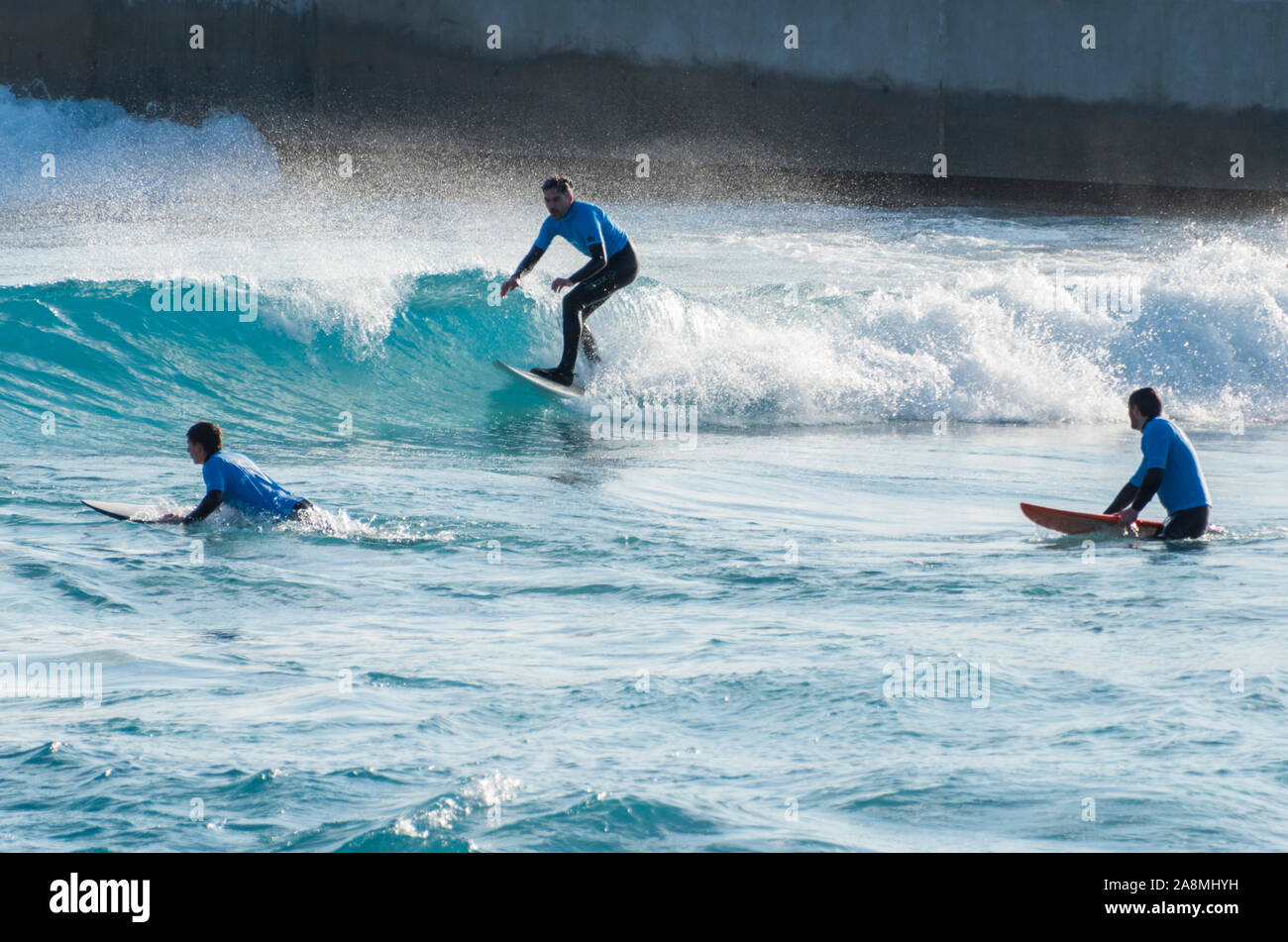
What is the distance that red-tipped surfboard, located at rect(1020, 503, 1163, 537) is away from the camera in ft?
24.5

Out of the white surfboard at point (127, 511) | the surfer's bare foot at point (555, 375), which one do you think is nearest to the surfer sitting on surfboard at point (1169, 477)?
the white surfboard at point (127, 511)

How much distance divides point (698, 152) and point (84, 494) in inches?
733

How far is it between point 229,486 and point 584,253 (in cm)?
442

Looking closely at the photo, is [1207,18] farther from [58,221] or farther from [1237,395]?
[58,221]

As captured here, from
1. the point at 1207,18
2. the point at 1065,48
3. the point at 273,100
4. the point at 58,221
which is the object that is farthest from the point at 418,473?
the point at 1207,18

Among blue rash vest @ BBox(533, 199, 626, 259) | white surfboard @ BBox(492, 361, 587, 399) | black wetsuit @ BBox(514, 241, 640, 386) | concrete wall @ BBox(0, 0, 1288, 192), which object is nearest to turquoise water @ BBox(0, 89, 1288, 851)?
white surfboard @ BBox(492, 361, 587, 399)

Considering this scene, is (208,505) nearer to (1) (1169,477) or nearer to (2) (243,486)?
(2) (243,486)

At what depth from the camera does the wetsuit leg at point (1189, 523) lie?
7328mm

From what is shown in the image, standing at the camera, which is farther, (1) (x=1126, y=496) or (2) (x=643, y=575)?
(1) (x=1126, y=496)

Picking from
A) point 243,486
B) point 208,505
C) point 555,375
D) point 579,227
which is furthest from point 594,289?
point 208,505

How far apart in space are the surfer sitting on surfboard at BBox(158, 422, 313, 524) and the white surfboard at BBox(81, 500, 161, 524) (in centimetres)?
17

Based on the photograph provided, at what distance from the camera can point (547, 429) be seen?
39.3ft

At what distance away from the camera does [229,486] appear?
291 inches

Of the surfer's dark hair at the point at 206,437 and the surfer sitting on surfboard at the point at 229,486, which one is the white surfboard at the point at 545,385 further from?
the surfer's dark hair at the point at 206,437
